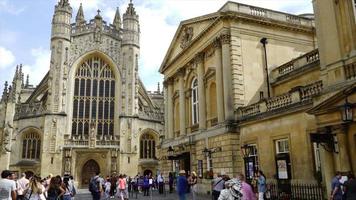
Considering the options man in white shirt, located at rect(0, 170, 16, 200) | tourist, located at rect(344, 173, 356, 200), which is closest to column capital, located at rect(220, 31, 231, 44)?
tourist, located at rect(344, 173, 356, 200)

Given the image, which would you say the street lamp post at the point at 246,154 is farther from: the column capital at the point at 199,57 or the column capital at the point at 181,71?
the column capital at the point at 181,71

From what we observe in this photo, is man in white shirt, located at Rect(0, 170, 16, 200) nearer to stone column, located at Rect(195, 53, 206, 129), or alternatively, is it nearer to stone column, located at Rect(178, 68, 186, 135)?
stone column, located at Rect(195, 53, 206, 129)

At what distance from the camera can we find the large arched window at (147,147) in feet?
142

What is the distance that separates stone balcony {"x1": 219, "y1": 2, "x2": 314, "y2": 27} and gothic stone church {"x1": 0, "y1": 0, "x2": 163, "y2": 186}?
23502 mm

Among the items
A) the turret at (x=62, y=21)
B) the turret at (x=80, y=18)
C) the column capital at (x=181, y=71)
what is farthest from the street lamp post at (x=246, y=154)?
the turret at (x=80, y=18)

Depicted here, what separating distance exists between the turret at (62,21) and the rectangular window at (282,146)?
32923 millimetres

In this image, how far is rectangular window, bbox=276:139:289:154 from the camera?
16234mm

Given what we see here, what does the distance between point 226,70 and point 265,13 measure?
4.97 metres

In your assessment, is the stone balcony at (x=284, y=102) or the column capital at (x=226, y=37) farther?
the column capital at (x=226, y=37)

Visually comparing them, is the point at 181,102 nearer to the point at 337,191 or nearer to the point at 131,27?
the point at 337,191

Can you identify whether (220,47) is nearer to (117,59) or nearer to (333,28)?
(333,28)

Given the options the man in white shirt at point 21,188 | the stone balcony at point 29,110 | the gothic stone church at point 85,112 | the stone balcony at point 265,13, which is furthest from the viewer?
the stone balcony at point 29,110

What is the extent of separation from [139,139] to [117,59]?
1069 cm

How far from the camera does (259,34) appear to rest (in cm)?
2167
